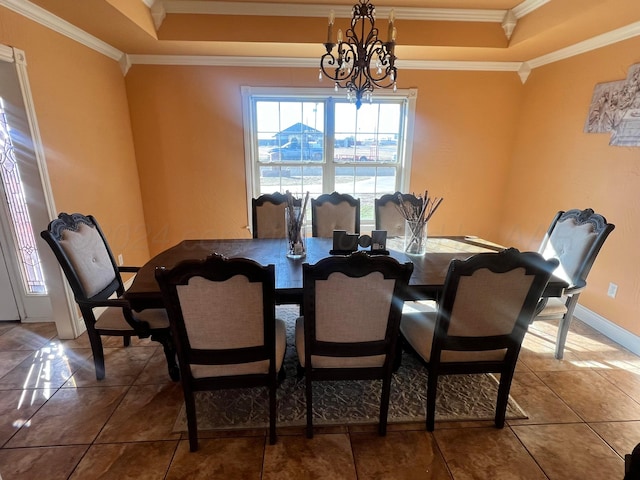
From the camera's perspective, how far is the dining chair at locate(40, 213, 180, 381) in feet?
6.07

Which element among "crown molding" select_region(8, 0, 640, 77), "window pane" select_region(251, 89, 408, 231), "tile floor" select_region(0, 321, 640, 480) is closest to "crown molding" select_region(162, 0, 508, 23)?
"crown molding" select_region(8, 0, 640, 77)

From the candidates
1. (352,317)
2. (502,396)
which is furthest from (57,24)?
(502,396)

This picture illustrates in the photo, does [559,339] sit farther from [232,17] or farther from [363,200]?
[232,17]

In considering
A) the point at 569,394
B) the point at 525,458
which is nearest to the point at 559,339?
the point at 569,394

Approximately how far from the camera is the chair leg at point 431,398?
5.50 ft

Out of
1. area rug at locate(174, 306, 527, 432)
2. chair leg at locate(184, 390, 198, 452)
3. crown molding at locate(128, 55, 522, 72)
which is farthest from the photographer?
crown molding at locate(128, 55, 522, 72)

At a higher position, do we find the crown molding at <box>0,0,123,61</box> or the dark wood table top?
the crown molding at <box>0,0,123,61</box>

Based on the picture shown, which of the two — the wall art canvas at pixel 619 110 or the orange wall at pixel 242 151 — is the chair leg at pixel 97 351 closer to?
the orange wall at pixel 242 151

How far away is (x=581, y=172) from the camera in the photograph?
2861mm

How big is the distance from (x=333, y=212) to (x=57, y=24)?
96.4 inches

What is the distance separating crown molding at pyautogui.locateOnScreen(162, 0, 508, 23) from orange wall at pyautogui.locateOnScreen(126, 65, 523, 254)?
64 centimetres

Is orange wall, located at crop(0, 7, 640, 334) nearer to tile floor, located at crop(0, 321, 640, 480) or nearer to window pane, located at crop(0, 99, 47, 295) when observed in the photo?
window pane, located at crop(0, 99, 47, 295)

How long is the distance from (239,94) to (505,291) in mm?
3066

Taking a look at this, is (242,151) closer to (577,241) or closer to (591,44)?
(577,241)
